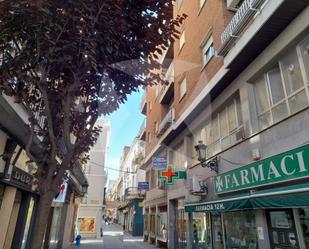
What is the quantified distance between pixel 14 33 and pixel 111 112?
2.07 m

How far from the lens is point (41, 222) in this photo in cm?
355

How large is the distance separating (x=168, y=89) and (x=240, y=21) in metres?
10.6

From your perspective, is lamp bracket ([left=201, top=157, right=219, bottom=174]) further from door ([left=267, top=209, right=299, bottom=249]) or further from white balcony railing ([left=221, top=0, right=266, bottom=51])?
white balcony railing ([left=221, top=0, right=266, bottom=51])

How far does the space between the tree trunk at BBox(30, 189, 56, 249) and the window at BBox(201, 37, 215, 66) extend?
9.10 metres

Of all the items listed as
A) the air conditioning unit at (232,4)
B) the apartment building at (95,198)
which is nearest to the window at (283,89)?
the air conditioning unit at (232,4)

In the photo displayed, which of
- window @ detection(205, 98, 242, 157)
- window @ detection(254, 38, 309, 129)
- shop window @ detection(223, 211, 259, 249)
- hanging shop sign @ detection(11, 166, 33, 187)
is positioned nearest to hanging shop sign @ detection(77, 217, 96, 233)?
window @ detection(205, 98, 242, 157)

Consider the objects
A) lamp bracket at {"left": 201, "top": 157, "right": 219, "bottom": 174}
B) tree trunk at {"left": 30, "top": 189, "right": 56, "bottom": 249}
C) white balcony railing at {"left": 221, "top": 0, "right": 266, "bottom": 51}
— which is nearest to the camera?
tree trunk at {"left": 30, "top": 189, "right": 56, "bottom": 249}

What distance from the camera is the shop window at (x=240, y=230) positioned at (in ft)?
25.7

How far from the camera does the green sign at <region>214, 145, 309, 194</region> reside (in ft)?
18.7

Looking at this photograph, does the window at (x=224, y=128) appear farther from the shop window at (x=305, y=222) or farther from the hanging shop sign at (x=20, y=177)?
the hanging shop sign at (x=20, y=177)

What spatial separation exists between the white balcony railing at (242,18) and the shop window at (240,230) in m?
5.54

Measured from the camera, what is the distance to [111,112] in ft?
16.9

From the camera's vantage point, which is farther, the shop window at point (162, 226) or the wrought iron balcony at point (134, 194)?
the wrought iron balcony at point (134, 194)

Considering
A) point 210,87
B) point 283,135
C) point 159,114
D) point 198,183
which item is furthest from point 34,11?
Result: point 159,114
